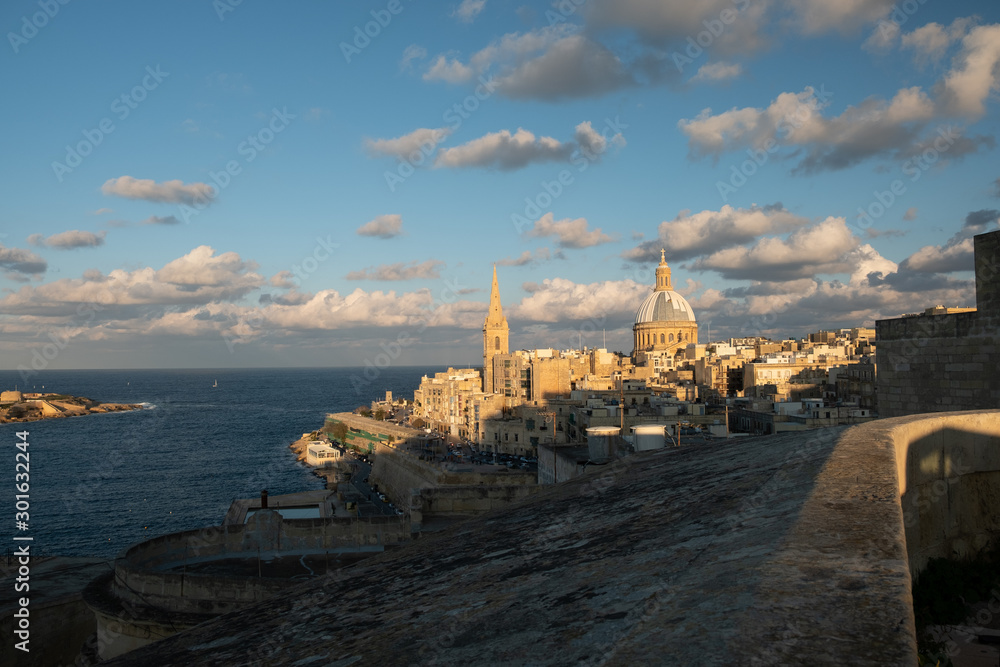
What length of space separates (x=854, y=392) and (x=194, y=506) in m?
47.8

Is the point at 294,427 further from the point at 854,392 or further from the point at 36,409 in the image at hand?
the point at 854,392

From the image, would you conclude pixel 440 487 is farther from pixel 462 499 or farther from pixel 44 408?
pixel 44 408

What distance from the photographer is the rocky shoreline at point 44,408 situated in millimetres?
110562

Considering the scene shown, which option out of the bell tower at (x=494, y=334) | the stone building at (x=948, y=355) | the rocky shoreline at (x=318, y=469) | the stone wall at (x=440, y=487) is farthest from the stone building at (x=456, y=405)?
the stone building at (x=948, y=355)

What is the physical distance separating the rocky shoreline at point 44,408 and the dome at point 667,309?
3741 inches

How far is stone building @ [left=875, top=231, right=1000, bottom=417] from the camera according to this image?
7.64 meters

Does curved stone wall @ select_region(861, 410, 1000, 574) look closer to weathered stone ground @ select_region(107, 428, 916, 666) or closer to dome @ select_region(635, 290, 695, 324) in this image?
weathered stone ground @ select_region(107, 428, 916, 666)

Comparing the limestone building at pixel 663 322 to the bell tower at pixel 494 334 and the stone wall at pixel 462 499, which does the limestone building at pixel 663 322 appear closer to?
the bell tower at pixel 494 334

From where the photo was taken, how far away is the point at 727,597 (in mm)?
1883

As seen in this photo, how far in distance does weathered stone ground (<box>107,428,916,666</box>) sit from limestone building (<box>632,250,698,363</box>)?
321 ft

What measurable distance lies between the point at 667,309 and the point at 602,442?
93.6 metres

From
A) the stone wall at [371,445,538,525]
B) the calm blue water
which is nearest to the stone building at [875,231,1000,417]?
the stone wall at [371,445,538,525]

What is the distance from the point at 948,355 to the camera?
26.7 ft

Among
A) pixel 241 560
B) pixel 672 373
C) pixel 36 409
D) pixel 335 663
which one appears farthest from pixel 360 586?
pixel 36 409
